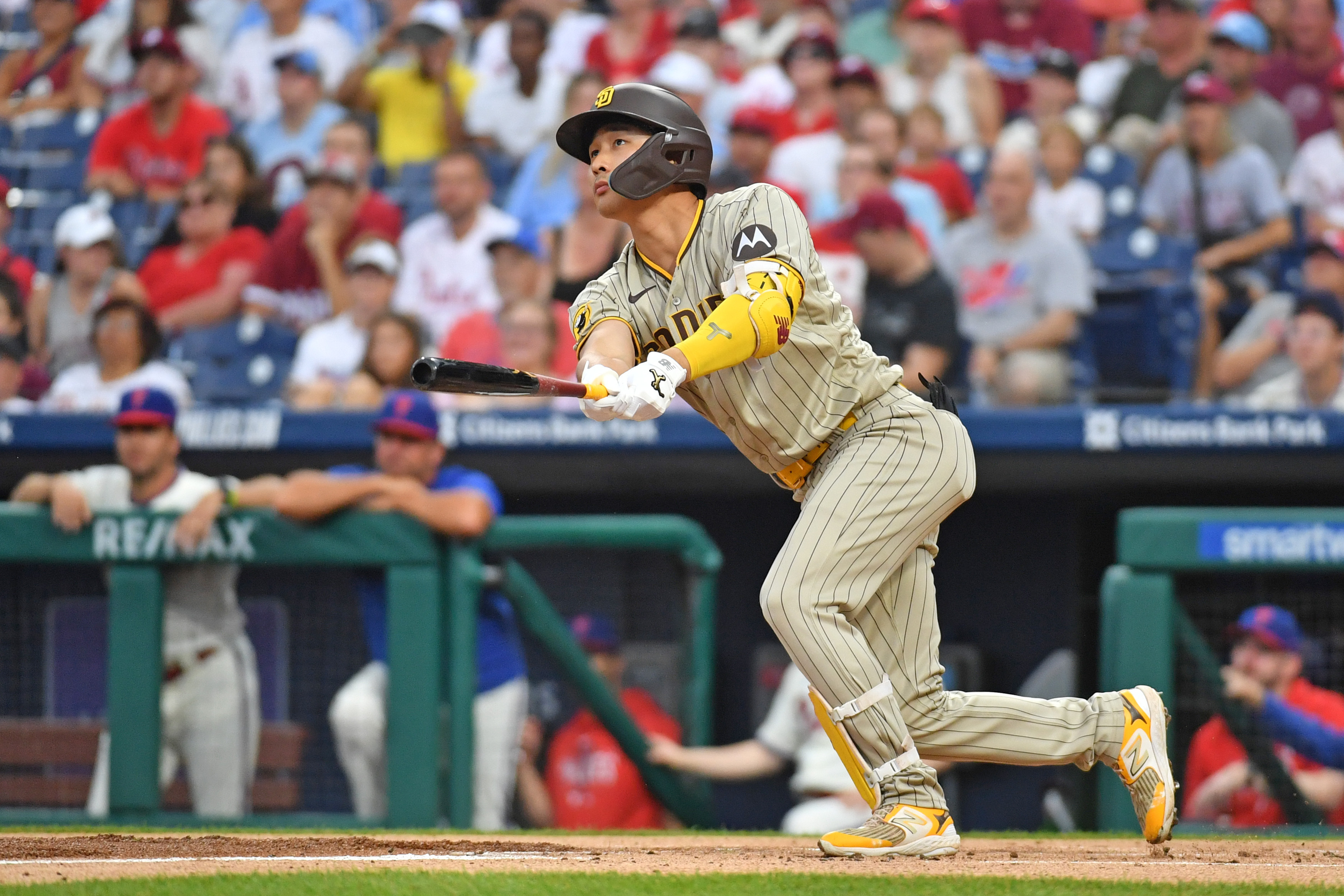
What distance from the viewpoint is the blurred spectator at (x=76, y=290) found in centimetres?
716

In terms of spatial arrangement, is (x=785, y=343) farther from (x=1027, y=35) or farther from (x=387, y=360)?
(x=1027, y=35)

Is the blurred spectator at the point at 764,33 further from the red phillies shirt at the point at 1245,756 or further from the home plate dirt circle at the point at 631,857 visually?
the home plate dirt circle at the point at 631,857

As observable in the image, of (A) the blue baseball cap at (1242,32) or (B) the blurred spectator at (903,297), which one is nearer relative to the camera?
(B) the blurred spectator at (903,297)

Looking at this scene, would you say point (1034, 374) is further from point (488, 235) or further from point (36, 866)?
point (36, 866)

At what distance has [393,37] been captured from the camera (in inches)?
346

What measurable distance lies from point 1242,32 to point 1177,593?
3621mm

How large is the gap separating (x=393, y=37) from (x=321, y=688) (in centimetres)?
467

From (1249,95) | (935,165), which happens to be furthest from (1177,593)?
(1249,95)

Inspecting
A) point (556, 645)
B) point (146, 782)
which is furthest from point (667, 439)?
point (146, 782)

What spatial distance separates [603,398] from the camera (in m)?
3.00

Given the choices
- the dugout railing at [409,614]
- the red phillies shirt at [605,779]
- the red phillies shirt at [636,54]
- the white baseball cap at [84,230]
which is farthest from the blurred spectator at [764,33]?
the red phillies shirt at [605,779]

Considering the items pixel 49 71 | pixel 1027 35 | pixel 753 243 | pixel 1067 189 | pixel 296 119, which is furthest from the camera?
pixel 49 71

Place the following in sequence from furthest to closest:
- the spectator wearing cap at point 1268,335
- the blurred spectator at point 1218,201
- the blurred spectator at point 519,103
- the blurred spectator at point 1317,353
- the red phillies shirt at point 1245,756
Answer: the blurred spectator at point 519,103, the blurred spectator at point 1218,201, the spectator wearing cap at point 1268,335, the blurred spectator at point 1317,353, the red phillies shirt at point 1245,756

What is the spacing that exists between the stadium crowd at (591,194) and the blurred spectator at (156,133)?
18mm
